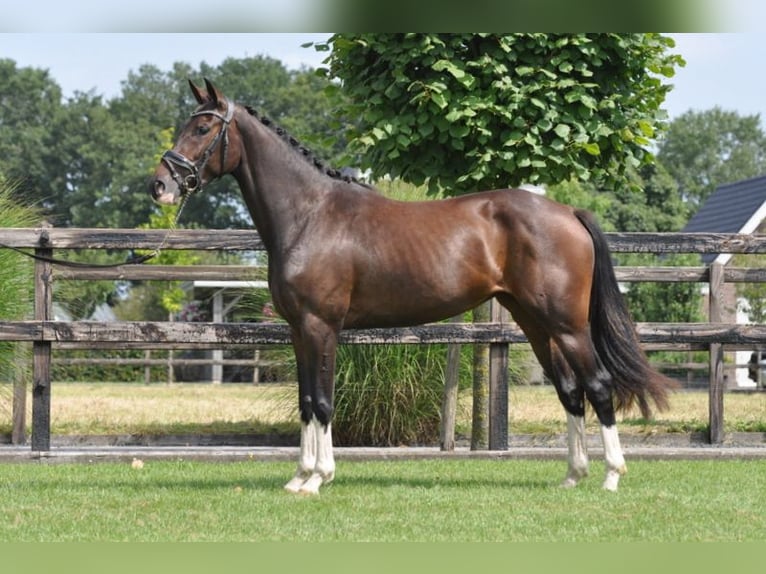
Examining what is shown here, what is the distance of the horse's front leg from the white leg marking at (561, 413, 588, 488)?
1375mm

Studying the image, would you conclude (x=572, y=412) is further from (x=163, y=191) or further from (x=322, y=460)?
(x=163, y=191)

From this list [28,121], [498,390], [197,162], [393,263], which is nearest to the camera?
[197,162]

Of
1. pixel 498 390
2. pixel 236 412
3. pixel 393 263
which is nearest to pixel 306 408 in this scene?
pixel 393 263

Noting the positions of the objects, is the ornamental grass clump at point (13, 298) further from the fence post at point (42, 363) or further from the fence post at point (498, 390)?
the fence post at point (498, 390)

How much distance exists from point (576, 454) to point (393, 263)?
5.00ft

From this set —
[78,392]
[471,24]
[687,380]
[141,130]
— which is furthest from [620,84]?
[141,130]

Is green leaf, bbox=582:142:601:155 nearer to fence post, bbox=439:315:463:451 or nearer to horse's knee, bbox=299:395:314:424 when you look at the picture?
fence post, bbox=439:315:463:451

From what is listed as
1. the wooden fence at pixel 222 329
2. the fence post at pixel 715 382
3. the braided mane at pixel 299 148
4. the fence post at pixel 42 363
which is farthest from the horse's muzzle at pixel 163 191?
the fence post at pixel 715 382

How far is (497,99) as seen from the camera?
6.82m

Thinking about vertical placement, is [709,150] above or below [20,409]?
above

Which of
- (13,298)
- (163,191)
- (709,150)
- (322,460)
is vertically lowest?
(322,460)

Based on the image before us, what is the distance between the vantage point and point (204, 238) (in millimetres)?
7199

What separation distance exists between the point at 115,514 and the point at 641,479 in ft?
10.4

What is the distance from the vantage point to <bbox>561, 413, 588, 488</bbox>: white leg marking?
5844mm
